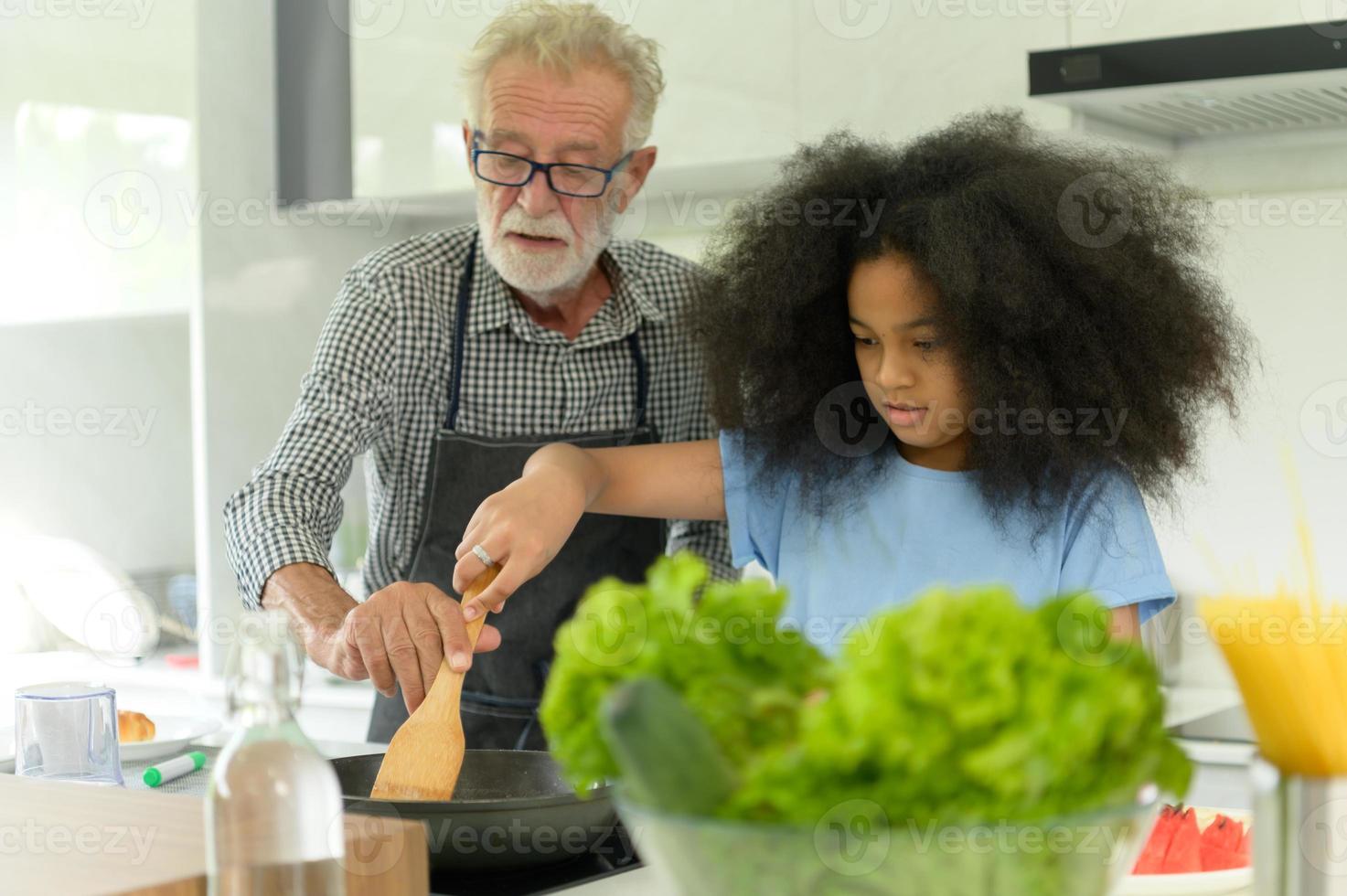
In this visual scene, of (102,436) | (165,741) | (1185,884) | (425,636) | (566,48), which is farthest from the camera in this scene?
(102,436)

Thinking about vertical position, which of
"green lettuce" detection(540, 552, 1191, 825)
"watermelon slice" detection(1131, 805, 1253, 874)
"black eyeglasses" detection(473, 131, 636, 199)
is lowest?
"watermelon slice" detection(1131, 805, 1253, 874)

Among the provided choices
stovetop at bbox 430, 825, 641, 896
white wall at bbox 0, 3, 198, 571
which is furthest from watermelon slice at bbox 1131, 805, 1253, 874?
white wall at bbox 0, 3, 198, 571

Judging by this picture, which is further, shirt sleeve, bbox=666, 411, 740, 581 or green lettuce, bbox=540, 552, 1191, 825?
shirt sleeve, bbox=666, 411, 740, 581

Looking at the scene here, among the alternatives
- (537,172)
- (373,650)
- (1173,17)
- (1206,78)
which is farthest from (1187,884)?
(1173,17)

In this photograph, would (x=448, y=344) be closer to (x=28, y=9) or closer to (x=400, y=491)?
(x=400, y=491)

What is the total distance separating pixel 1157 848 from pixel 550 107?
0.99m

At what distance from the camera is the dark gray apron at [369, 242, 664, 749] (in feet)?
5.39

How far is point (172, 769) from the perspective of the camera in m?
1.35

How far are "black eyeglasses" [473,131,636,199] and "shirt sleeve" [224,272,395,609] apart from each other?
200 mm

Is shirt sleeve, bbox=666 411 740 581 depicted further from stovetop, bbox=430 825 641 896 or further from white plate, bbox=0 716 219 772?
stovetop, bbox=430 825 641 896

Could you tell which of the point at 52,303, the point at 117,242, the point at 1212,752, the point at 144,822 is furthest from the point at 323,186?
the point at 144,822

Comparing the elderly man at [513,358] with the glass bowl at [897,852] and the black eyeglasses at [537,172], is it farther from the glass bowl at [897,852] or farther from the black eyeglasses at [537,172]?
the glass bowl at [897,852]

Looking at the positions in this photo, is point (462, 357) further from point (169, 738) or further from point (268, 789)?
point (268, 789)

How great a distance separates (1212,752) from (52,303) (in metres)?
2.29
